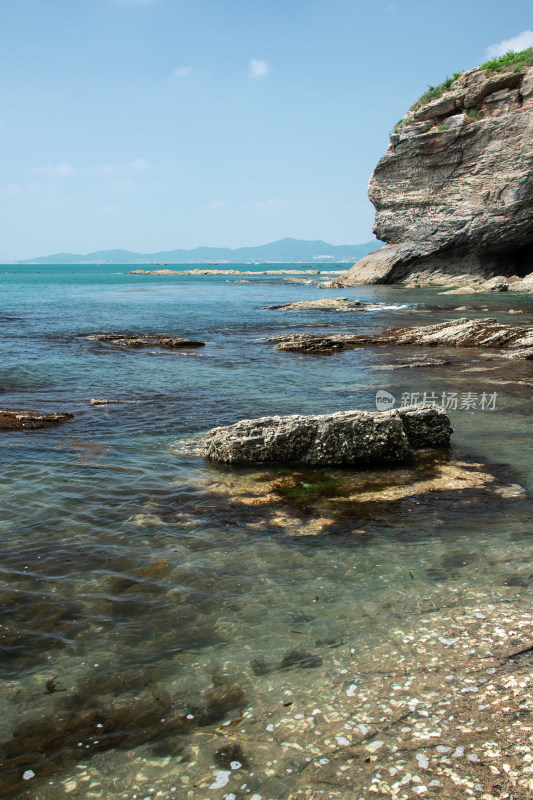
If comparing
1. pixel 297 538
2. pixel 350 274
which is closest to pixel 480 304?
pixel 350 274

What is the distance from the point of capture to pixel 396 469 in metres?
8.59

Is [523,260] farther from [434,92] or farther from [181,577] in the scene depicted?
[181,577]

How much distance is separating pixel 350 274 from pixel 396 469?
199ft

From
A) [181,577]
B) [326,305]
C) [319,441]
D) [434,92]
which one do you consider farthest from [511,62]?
[181,577]

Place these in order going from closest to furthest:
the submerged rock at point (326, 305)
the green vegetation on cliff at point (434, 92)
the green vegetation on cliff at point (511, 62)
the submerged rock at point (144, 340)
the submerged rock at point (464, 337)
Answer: the submerged rock at point (464, 337)
the submerged rock at point (144, 340)
the submerged rock at point (326, 305)
the green vegetation on cliff at point (511, 62)
the green vegetation on cliff at point (434, 92)

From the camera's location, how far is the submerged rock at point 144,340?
Result: 23234 millimetres

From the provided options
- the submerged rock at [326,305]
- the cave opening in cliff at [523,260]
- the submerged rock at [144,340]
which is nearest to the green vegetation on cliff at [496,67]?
the cave opening in cliff at [523,260]

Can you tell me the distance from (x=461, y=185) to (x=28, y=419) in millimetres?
52517

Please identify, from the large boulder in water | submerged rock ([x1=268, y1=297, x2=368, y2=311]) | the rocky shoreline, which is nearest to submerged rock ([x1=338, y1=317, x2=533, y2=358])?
the large boulder in water

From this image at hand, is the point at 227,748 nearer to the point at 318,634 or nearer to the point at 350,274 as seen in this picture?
the point at 318,634

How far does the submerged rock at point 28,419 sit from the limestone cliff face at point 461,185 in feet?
160

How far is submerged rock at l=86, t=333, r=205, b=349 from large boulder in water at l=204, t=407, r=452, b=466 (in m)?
14.8

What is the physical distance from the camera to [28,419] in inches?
449

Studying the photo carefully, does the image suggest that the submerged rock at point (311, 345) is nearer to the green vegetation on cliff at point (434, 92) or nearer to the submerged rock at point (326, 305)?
the submerged rock at point (326, 305)
